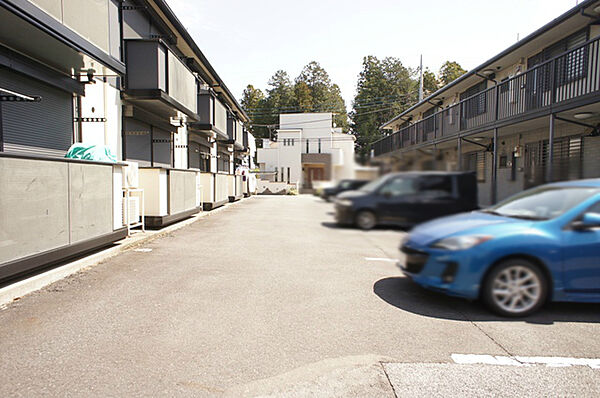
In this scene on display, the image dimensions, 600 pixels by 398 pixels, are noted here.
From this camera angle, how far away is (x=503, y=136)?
3.63ft

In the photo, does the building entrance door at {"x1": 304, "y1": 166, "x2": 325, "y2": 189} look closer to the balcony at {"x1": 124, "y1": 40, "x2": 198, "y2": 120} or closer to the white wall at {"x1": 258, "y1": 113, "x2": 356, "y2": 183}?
the white wall at {"x1": 258, "y1": 113, "x2": 356, "y2": 183}

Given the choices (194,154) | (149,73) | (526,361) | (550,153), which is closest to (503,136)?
(550,153)

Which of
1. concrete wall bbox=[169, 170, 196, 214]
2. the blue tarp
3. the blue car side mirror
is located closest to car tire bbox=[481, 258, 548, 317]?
the blue car side mirror

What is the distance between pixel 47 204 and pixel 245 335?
12.7 feet

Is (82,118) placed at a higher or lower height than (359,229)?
higher

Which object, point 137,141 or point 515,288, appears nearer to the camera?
point 515,288

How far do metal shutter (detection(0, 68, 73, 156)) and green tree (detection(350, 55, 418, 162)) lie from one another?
7928 mm

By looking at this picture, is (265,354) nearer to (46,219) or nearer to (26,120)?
→ (46,219)

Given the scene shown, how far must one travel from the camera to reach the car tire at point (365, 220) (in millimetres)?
598

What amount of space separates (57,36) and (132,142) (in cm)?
581

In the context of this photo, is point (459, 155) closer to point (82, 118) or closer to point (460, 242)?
point (460, 242)

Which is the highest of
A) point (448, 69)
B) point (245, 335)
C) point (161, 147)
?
point (161, 147)

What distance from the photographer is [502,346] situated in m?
3.99

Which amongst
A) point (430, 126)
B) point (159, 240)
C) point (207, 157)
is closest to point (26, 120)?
point (159, 240)
